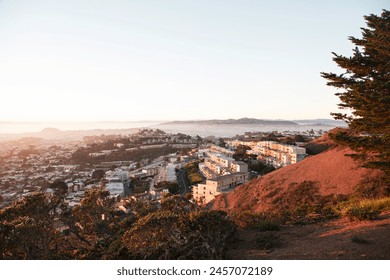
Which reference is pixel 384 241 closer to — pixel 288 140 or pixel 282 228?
pixel 282 228

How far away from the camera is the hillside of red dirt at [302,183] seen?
13.3 m

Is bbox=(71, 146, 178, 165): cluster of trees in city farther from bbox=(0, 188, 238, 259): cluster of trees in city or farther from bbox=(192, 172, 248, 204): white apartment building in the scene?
bbox=(0, 188, 238, 259): cluster of trees in city

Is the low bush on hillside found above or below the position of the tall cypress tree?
below

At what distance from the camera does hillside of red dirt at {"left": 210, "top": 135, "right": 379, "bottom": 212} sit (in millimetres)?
13281

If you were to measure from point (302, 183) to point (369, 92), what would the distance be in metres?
8.64

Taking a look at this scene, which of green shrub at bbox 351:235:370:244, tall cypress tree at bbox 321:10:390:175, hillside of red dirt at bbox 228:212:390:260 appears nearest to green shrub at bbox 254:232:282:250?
hillside of red dirt at bbox 228:212:390:260

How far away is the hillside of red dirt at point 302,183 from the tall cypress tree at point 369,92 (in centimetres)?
517

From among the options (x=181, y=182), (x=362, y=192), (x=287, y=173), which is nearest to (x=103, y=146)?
(x=181, y=182)

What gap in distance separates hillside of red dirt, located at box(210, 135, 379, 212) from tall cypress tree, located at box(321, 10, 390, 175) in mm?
5165

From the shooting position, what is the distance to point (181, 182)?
31.0 metres

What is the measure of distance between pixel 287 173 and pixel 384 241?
41.2ft

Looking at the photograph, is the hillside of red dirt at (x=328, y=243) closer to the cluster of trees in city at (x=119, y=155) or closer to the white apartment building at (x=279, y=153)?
the white apartment building at (x=279, y=153)

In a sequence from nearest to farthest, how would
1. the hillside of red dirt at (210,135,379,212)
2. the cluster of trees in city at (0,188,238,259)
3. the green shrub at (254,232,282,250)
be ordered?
the cluster of trees in city at (0,188,238,259) < the green shrub at (254,232,282,250) < the hillside of red dirt at (210,135,379,212)

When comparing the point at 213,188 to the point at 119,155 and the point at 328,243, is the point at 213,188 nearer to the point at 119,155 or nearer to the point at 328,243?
the point at 328,243
